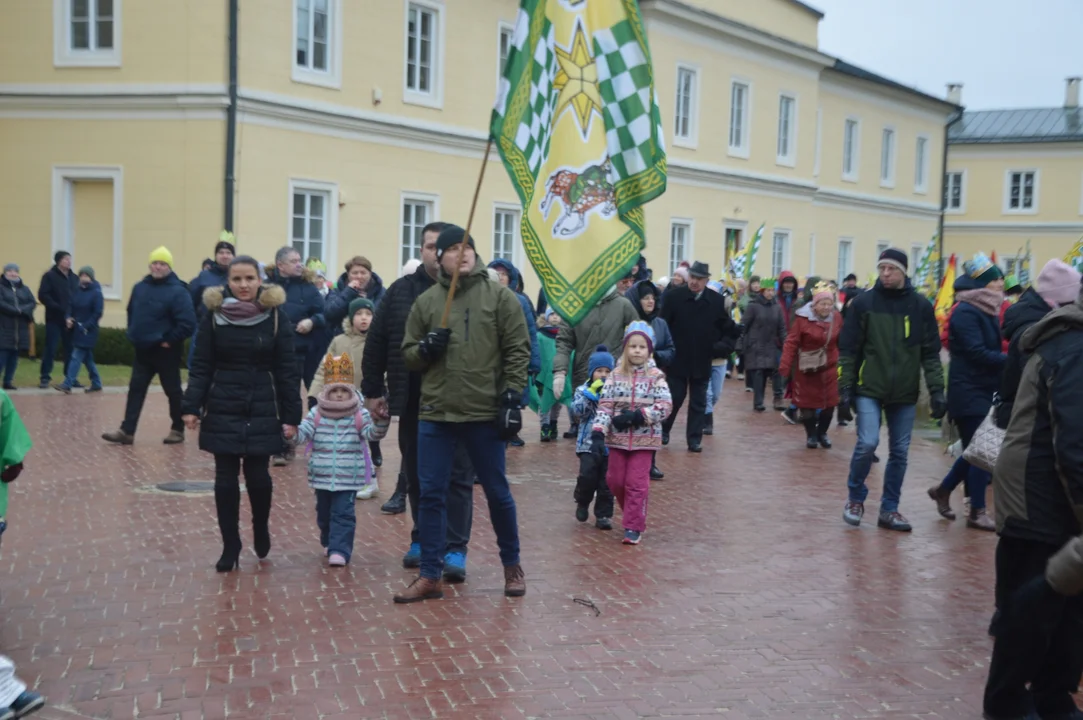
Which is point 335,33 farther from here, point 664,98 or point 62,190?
point 664,98

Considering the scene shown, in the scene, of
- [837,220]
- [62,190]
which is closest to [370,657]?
[62,190]

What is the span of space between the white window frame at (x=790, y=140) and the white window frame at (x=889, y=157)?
24.8 feet

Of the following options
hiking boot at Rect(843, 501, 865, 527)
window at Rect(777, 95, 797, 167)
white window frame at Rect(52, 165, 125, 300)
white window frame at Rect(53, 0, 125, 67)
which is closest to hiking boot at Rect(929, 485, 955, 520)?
hiking boot at Rect(843, 501, 865, 527)

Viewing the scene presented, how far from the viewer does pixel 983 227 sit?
59.3 m

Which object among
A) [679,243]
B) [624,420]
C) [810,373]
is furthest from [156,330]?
[679,243]

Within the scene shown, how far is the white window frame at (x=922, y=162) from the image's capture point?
47969mm

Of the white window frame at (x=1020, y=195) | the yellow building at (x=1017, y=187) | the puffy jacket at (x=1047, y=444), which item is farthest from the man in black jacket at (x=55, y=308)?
the white window frame at (x=1020, y=195)

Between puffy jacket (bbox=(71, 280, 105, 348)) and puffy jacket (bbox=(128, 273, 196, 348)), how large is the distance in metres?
5.27

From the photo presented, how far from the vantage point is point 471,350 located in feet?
23.4

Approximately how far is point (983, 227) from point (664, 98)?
31.8m

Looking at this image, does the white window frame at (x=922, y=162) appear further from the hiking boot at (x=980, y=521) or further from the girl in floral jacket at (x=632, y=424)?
the girl in floral jacket at (x=632, y=424)

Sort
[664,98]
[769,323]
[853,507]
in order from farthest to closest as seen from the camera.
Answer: [664,98] < [769,323] < [853,507]

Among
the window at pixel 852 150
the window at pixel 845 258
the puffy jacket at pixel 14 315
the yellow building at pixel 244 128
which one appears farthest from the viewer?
the window at pixel 845 258

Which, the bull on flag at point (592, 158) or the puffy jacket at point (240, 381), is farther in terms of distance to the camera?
the bull on flag at point (592, 158)
